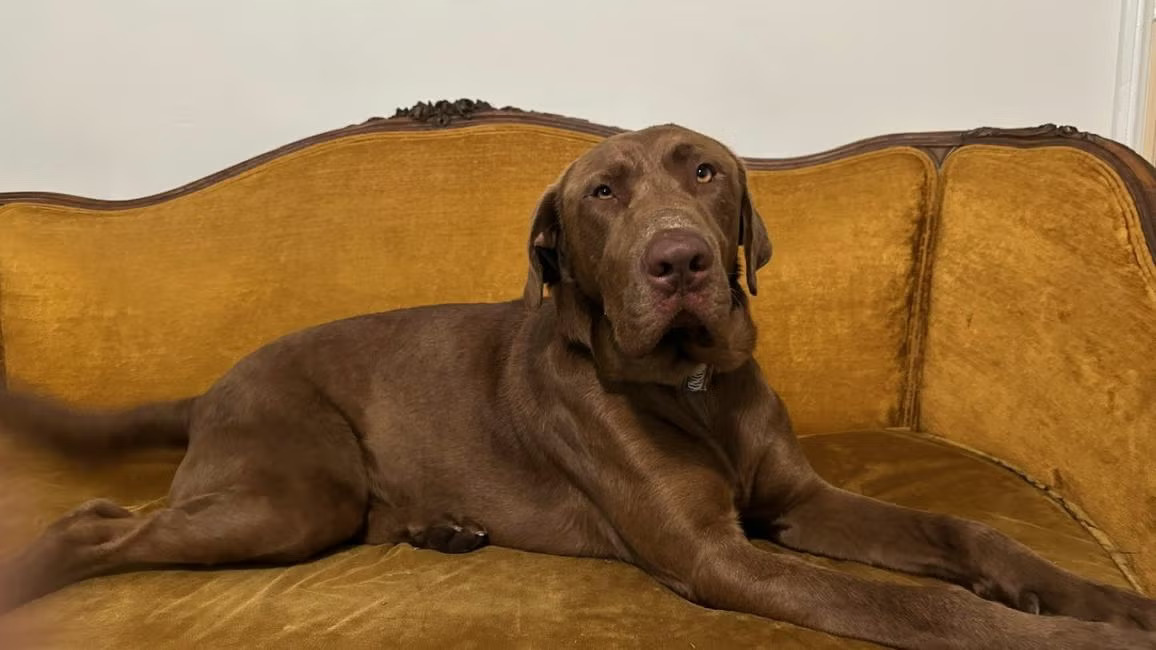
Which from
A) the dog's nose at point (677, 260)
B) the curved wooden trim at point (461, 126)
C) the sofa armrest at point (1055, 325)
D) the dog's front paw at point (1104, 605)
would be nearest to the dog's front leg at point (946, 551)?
the dog's front paw at point (1104, 605)

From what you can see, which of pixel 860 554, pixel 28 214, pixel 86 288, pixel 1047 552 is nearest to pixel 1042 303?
pixel 1047 552

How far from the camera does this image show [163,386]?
3113 millimetres

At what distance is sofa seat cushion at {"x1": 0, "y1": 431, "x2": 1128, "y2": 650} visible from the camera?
5.79ft

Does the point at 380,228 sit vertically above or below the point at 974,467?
above

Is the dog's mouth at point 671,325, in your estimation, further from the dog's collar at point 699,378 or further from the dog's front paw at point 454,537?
the dog's front paw at point 454,537

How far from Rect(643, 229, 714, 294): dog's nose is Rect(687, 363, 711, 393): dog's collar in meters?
0.32

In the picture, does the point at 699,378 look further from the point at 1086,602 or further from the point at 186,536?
the point at 186,536

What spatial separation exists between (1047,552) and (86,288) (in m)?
3.05

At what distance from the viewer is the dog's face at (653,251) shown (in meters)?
1.86

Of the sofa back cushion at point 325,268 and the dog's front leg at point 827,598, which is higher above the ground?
the sofa back cushion at point 325,268

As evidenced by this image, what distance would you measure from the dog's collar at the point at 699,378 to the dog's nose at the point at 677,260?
1.06 ft

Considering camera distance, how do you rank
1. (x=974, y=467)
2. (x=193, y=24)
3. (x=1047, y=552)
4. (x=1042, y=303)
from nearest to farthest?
(x=1047, y=552)
(x=1042, y=303)
(x=974, y=467)
(x=193, y=24)

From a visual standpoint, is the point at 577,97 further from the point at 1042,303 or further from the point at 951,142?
the point at 1042,303

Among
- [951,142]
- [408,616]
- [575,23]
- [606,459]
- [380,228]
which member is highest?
[575,23]
